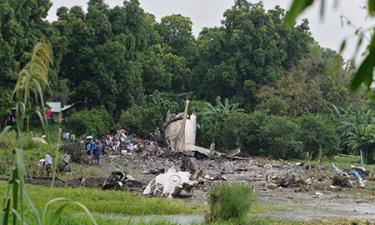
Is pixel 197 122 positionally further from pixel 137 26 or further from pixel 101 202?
pixel 101 202

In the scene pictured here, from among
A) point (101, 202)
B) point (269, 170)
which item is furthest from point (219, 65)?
point (101, 202)

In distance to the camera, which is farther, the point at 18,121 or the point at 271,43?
the point at 271,43

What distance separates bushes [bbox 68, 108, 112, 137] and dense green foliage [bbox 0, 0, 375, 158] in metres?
0.07

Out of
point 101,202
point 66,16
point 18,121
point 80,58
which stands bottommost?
point 101,202

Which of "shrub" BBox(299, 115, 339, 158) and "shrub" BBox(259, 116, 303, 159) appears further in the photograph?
"shrub" BBox(299, 115, 339, 158)

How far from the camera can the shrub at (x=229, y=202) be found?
1262 centimetres

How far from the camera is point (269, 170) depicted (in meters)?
31.3

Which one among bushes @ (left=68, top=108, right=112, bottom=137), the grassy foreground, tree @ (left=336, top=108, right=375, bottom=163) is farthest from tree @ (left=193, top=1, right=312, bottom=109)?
the grassy foreground

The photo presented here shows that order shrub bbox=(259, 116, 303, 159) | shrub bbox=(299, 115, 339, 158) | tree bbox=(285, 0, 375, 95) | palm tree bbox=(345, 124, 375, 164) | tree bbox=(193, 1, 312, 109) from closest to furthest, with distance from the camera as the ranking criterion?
tree bbox=(285, 0, 375, 95) → shrub bbox=(259, 116, 303, 159) → shrub bbox=(299, 115, 339, 158) → palm tree bbox=(345, 124, 375, 164) → tree bbox=(193, 1, 312, 109)

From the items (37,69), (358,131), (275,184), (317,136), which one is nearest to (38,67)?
(37,69)

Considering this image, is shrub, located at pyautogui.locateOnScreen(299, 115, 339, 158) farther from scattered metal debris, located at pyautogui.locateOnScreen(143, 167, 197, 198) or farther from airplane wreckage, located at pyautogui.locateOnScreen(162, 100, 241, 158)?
scattered metal debris, located at pyautogui.locateOnScreen(143, 167, 197, 198)

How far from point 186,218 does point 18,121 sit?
1145 cm

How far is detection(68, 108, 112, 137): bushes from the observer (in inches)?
1508

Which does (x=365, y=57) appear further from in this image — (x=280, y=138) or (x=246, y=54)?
(x=246, y=54)
